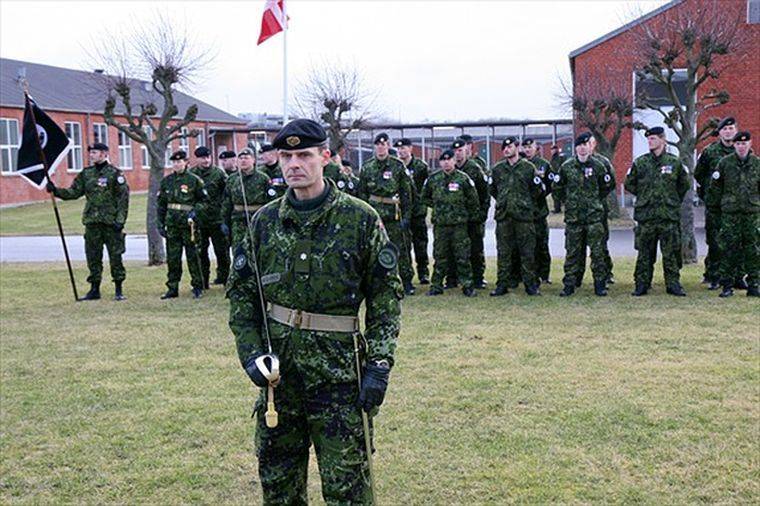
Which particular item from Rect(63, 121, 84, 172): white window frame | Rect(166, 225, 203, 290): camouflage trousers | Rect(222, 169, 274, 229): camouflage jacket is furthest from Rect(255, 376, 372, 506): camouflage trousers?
Rect(63, 121, 84, 172): white window frame

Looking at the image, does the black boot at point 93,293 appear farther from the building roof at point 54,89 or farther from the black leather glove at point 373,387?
the building roof at point 54,89

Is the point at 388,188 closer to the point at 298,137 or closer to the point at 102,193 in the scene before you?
the point at 102,193

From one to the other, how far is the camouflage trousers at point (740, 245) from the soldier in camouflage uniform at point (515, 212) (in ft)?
8.06

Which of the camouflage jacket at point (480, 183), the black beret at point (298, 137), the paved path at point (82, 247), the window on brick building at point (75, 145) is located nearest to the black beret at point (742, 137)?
the camouflage jacket at point (480, 183)

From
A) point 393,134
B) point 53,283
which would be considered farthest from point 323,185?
point 393,134

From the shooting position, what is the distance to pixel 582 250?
12078 millimetres

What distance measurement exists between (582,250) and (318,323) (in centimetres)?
876

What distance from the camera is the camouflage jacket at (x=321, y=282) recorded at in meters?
3.88

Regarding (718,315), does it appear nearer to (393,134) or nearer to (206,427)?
(206,427)

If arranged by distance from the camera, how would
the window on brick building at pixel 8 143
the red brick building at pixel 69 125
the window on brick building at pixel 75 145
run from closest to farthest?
the window on brick building at pixel 8 143 → the red brick building at pixel 69 125 → the window on brick building at pixel 75 145

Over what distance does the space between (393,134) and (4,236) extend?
20.0 metres

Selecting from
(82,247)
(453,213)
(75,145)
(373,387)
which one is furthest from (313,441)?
(75,145)

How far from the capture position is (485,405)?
680cm

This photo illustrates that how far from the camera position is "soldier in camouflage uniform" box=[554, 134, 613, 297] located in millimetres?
11719
